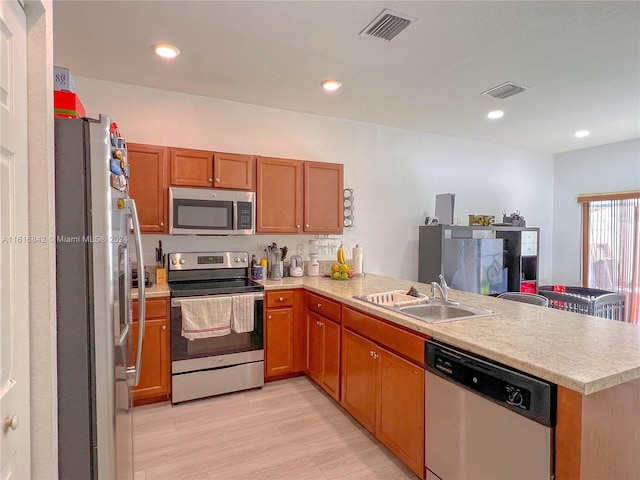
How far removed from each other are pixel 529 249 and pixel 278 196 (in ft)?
11.5

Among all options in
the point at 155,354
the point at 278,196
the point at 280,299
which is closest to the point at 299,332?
the point at 280,299

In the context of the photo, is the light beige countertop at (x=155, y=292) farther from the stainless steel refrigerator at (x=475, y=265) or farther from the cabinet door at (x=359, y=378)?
the stainless steel refrigerator at (x=475, y=265)

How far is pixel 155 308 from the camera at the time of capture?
8.64 feet

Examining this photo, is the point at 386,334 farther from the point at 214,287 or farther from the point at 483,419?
the point at 214,287

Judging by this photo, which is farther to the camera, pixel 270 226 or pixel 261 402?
pixel 270 226

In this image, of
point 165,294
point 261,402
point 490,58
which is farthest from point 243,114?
point 261,402

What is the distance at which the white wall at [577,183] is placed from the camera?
4.61m

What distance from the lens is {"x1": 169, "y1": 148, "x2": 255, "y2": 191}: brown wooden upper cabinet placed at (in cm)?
294

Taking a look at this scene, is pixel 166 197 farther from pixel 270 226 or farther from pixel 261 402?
pixel 261 402

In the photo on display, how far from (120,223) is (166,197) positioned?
154 cm

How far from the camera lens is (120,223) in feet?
4.77

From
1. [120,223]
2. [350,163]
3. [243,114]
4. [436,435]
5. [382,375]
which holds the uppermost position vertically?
[243,114]

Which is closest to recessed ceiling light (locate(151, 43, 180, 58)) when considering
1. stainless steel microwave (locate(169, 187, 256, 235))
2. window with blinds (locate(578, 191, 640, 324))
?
stainless steel microwave (locate(169, 187, 256, 235))

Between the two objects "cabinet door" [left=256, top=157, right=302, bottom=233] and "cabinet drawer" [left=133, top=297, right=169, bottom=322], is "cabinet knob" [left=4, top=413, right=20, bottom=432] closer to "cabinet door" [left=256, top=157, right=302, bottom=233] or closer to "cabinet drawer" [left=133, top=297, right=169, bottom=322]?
"cabinet drawer" [left=133, top=297, right=169, bottom=322]
